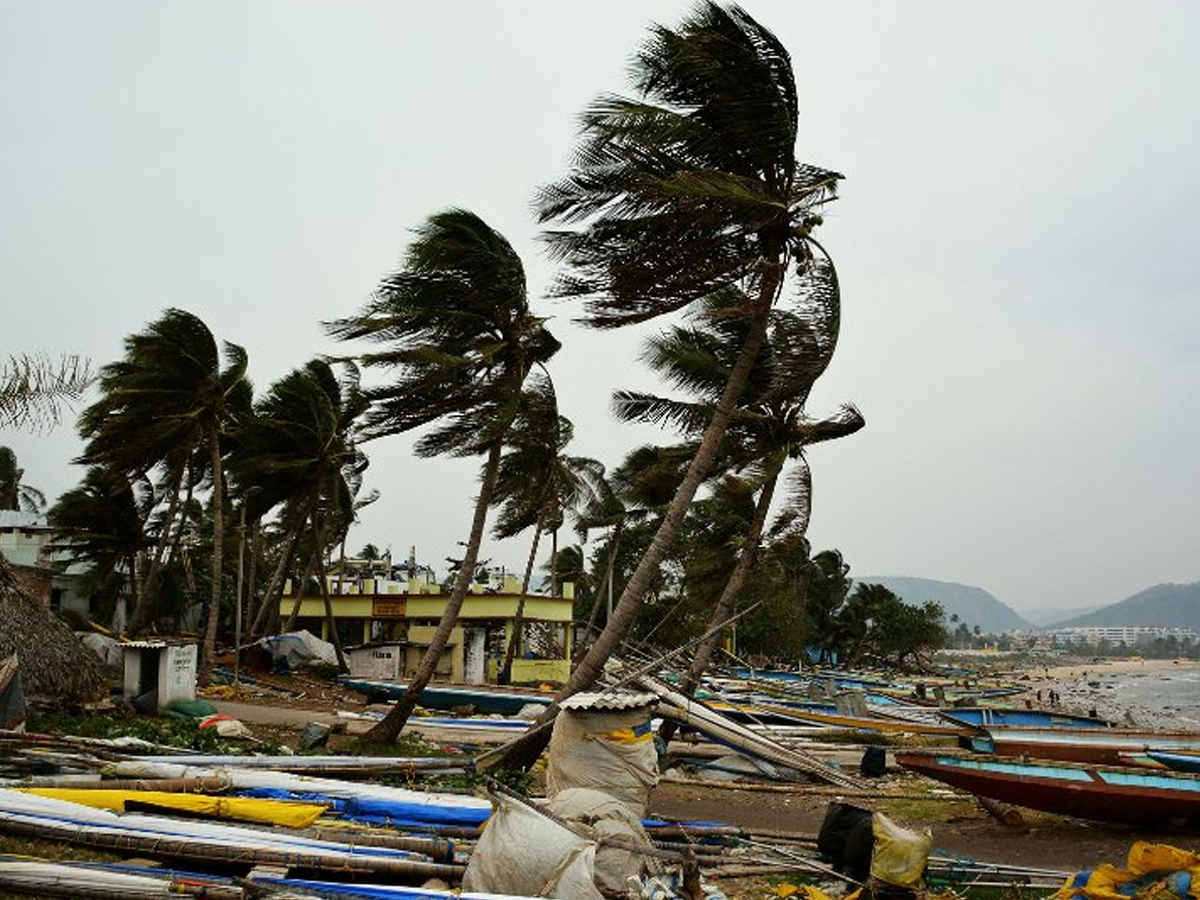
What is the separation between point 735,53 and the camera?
12906mm

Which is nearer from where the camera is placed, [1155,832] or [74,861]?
[74,861]

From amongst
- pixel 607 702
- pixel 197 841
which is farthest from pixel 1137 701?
pixel 197 841

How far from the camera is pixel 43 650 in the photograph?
17688mm

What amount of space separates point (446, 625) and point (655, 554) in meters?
4.96

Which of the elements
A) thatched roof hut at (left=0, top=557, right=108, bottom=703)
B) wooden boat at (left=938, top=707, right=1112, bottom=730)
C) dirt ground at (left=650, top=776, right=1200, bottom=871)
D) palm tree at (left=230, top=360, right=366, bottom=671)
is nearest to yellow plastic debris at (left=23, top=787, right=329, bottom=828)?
dirt ground at (left=650, top=776, right=1200, bottom=871)

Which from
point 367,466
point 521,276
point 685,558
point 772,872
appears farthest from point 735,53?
point 685,558

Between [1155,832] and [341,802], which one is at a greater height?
[341,802]

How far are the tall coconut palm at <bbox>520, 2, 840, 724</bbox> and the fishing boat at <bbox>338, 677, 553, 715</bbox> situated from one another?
12149 mm

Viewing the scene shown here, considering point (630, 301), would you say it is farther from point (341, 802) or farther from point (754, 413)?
point (341, 802)

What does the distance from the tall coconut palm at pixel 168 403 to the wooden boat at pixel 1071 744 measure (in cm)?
1911

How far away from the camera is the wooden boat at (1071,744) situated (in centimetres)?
1862

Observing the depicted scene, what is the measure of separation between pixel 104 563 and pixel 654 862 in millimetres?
34422

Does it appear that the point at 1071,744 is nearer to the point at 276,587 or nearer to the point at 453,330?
the point at 453,330

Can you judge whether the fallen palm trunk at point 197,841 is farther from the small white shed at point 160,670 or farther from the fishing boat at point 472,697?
the fishing boat at point 472,697
